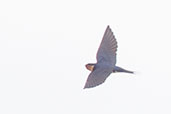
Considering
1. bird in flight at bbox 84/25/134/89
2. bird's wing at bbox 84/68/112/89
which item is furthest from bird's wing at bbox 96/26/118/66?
bird's wing at bbox 84/68/112/89

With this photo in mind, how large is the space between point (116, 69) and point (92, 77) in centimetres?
39

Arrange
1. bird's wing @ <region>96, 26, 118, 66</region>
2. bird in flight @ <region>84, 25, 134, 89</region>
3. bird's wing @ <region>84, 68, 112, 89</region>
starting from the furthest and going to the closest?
bird's wing @ <region>96, 26, 118, 66</region>, bird in flight @ <region>84, 25, 134, 89</region>, bird's wing @ <region>84, 68, 112, 89</region>

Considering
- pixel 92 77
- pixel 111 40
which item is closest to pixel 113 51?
pixel 111 40

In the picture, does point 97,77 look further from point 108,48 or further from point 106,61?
point 108,48

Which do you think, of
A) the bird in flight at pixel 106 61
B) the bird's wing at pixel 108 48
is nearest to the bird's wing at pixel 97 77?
the bird in flight at pixel 106 61

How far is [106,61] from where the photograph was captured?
21.0ft

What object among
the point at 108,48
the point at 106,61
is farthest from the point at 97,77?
the point at 108,48

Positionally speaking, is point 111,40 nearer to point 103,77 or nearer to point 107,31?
point 107,31

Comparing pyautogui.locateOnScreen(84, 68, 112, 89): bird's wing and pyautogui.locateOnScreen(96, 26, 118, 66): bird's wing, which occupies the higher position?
pyautogui.locateOnScreen(96, 26, 118, 66): bird's wing

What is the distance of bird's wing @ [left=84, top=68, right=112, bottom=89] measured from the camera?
585 centimetres

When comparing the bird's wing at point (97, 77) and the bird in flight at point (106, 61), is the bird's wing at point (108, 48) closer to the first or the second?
the bird in flight at point (106, 61)

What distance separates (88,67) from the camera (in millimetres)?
6445

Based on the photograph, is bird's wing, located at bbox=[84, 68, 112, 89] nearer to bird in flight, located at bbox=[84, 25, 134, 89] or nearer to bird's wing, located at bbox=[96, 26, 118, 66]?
bird in flight, located at bbox=[84, 25, 134, 89]

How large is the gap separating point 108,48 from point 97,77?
0.64m
